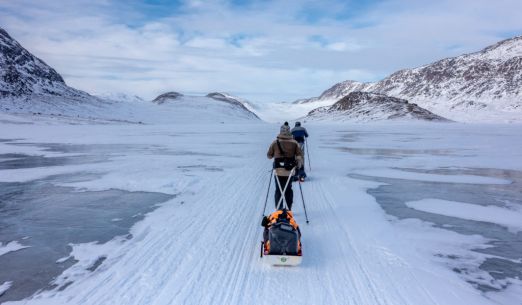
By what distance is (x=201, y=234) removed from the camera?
25.0 feet

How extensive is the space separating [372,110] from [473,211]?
141m

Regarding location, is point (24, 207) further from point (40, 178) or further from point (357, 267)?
point (357, 267)

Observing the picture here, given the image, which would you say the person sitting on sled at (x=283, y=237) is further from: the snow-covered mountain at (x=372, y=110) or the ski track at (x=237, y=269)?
the snow-covered mountain at (x=372, y=110)

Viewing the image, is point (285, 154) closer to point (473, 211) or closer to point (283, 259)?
point (283, 259)

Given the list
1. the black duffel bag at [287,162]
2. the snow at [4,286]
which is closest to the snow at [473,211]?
the black duffel bag at [287,162]

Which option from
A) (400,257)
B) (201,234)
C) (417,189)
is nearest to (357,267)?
(400,257)

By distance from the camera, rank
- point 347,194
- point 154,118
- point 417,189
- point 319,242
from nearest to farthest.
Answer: point 319,242 → point 347,194 → point 417,189 → point 154,118

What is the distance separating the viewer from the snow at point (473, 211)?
8.98 m

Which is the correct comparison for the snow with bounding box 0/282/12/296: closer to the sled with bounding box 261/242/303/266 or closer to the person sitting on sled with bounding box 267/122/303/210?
the sled with bounding box 261/242/303/266

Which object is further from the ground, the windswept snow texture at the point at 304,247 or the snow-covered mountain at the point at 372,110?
the snow-covered mountain at the point at 372,110

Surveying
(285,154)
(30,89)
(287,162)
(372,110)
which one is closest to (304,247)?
(287,162)

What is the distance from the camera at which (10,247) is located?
707cm

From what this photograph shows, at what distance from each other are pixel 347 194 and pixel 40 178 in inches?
408

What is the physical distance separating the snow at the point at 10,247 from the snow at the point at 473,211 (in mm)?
8641
